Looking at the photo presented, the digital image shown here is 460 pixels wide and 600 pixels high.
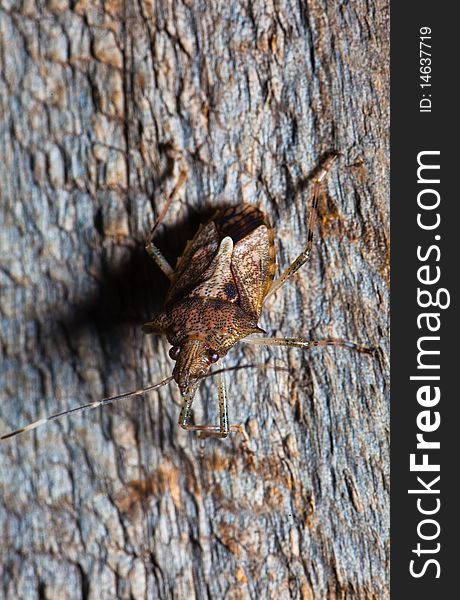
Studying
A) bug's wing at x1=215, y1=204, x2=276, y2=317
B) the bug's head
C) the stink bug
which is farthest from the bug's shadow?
the bug's head

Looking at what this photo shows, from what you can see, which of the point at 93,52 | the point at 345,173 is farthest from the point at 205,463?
the point at 93,52

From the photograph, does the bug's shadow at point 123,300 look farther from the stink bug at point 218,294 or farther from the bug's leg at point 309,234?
the bug's leg at point 309,234

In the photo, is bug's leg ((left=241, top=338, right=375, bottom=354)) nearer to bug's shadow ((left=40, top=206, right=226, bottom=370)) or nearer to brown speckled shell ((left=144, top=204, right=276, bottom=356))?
brown speckled shell ((left=144, top=204, right=276, bottom=356))

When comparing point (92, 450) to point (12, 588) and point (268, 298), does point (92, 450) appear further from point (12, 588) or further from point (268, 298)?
point (268, 298)

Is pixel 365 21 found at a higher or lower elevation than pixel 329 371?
higher

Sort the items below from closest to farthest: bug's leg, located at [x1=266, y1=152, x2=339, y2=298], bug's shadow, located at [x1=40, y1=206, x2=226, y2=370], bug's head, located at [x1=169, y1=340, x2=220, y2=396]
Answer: bug's head, located at [x1=169, y1=340, x2=220, y2=396] → bug's leg, located at [x1=266, y1=152, x2=339, y2=298] → bug's shadow, located at [x1=40, y1=206, x2=226, y2=370]

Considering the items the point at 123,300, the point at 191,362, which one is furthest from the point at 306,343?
the point at 123,300

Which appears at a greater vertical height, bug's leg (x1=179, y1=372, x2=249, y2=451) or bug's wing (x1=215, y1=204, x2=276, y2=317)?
bug's wing (x1=215, y1=204, x2=276, y2=317)
